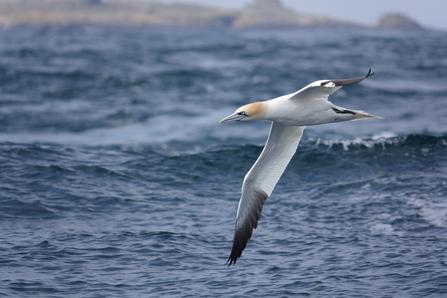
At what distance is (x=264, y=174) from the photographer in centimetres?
880

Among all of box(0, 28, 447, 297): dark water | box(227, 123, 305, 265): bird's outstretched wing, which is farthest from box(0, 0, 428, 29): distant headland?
box(227, 123, 305, 265): bird's outstretched wing

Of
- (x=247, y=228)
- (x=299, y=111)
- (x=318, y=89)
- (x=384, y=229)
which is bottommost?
(x=384, y=229)

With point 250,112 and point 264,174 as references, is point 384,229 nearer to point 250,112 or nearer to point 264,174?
point 264,174

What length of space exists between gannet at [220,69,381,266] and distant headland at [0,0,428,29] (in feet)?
456

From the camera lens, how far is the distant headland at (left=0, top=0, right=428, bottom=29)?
156 meters

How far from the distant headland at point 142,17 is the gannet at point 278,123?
139121 mm

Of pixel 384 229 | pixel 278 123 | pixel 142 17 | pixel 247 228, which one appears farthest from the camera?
pixel 142 17

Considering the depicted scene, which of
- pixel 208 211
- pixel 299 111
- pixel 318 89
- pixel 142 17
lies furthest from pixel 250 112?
pixel 142 17

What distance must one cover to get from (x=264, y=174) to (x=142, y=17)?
569ft

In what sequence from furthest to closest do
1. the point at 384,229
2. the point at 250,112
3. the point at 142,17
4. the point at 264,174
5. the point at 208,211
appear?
1. the point at 142,17
2. the point at 208,211
3. the point at 384,229
4. the point at 264,174
5. the point at 250,112

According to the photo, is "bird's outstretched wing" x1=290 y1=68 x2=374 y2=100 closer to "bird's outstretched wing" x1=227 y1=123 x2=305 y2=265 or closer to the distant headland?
"bird's outstretched wing" x1=227 y1=123 x2=305 y2=265

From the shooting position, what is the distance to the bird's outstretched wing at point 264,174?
27.6ft

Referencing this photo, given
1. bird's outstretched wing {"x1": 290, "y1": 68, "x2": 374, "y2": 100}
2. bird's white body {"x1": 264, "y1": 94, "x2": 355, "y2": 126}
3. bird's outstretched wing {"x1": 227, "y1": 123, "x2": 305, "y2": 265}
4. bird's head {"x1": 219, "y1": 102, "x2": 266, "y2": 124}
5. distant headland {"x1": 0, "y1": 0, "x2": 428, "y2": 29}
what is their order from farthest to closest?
distant headland {"x1": 0, "y1": 0, "x2": 428, "y2": 29} < bird's outstretched wing {"x1": 227, "y1": 123, "x2": 305, "y2": 265} < bird's white body {"x1": 264, "y1": 94, "x2": 355, "y2": 126} < bird's head {"x1": 219, "y1": 102, "x2": 266, "y2": 124} < bird's outstretched wing {"x1": 290, "y1": 68, "x2": 374, "y2": 100}

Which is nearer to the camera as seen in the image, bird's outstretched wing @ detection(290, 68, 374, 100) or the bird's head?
bird's outstretched wing @ detection(290, 68, 374, 100)
